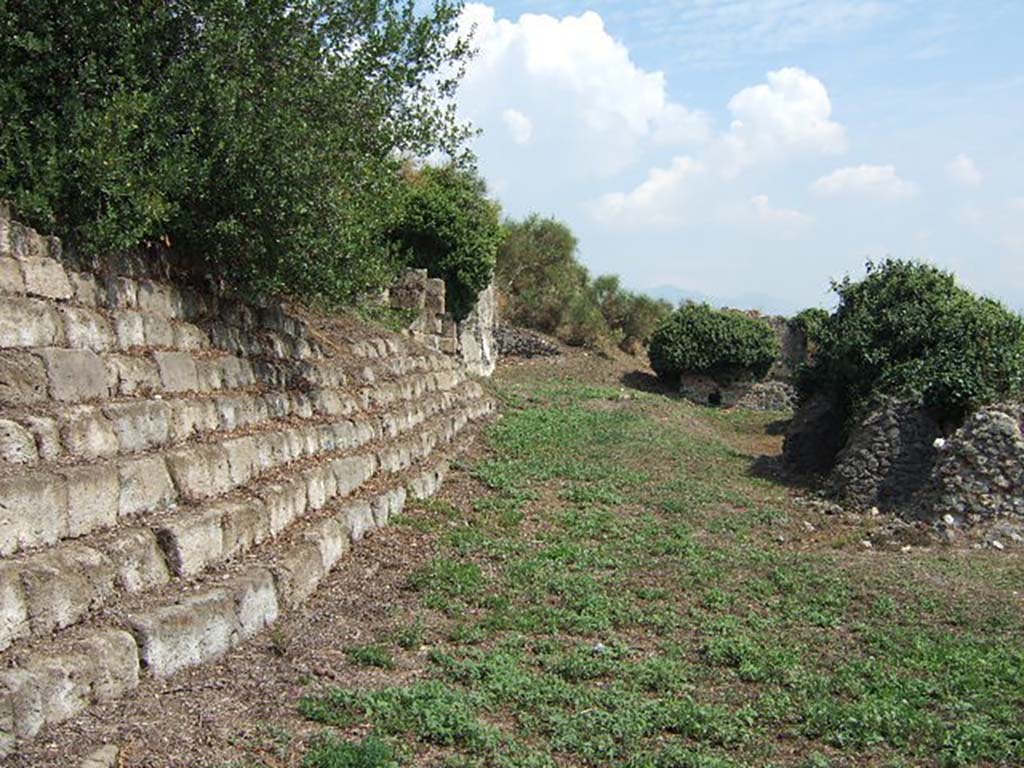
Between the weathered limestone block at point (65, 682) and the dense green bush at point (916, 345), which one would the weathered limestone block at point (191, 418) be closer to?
the weathered limestone block at point (65, 682)

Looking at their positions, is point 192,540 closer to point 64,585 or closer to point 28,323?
point 64,585

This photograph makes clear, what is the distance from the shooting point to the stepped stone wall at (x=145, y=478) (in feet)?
16.2

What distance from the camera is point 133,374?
7.14 metres

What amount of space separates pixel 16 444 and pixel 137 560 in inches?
35.7

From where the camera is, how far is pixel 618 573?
9.00 meters

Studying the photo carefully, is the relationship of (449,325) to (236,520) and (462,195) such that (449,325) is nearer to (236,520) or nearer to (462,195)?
(462,195)

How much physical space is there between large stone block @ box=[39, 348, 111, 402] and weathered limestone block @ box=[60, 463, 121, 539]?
71 centimetres

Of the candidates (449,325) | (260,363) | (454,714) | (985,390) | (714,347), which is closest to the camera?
(454,714)

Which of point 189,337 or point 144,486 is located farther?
point 189,337

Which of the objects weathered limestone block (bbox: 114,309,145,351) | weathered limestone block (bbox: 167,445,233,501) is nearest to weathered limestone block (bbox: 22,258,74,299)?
weathered limestone block (bbox: 114,309,145,351)

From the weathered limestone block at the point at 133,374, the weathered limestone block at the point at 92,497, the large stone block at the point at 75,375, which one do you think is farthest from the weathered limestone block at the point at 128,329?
the weathered limestone block at the point at 92,497

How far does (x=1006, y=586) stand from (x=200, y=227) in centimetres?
767

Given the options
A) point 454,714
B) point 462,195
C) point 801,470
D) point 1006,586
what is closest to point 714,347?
point 462,195

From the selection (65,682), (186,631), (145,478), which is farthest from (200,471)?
(65,682)
